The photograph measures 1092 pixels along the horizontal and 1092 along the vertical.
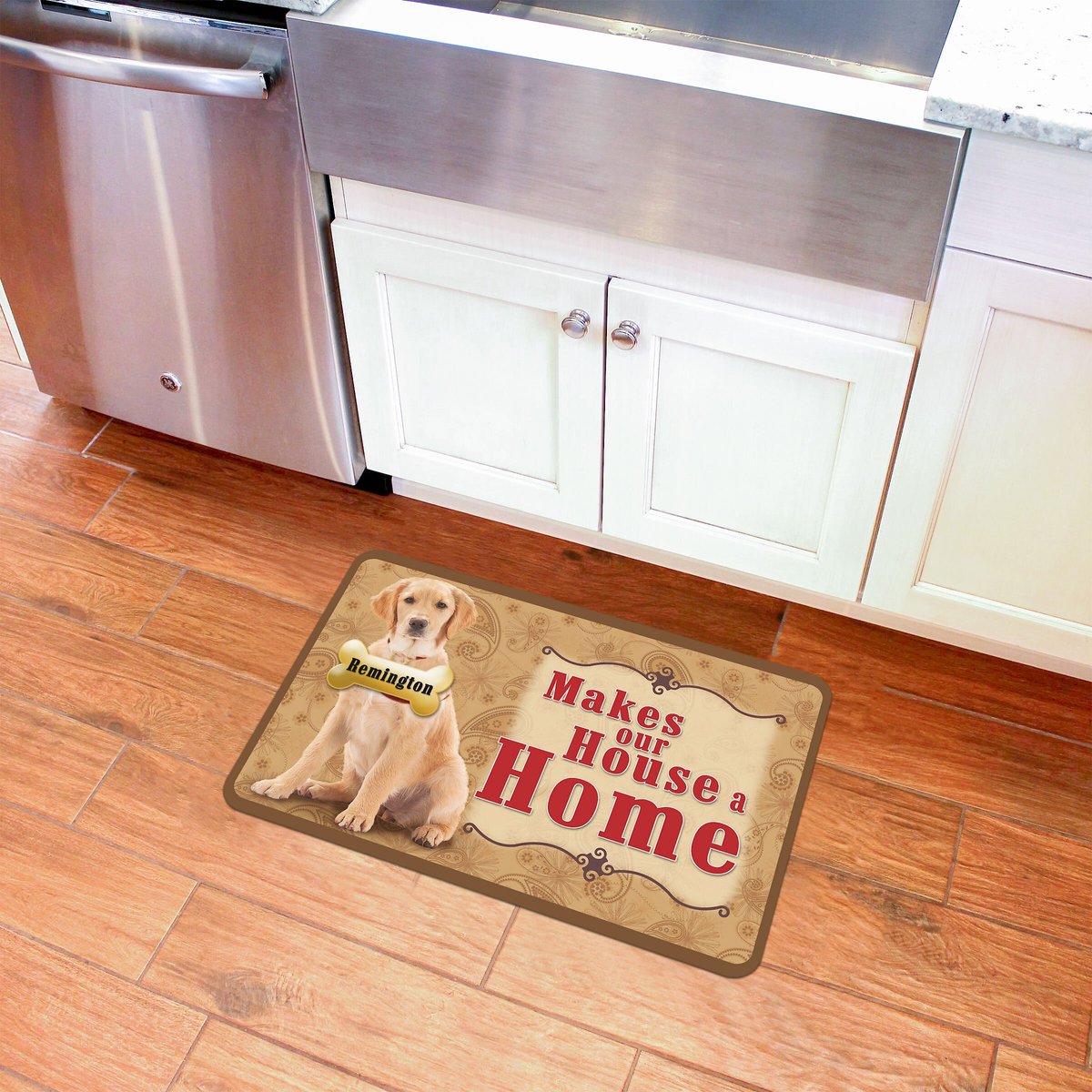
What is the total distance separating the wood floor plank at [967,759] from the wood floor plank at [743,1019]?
1.10ft

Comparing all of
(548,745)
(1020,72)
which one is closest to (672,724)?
(548,745)

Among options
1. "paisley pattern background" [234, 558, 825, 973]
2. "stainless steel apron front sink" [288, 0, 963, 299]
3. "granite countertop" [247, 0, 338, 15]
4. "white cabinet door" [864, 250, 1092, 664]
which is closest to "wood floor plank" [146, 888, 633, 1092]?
"paisley pattern background" [234, 558, 825, 973]

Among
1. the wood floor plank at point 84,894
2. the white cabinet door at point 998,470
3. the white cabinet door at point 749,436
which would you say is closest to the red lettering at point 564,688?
the white cabinet door at point 749,436

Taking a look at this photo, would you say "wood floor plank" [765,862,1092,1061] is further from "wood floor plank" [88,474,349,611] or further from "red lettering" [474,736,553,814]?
"wood floor plank" [88,474,349,611]

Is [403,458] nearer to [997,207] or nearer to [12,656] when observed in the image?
[12,656]

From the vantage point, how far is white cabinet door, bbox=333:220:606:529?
5.10ft

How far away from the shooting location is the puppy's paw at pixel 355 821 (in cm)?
164

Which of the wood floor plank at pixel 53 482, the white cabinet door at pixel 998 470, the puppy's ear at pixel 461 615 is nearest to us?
the white cabinet door at pixel 998 470

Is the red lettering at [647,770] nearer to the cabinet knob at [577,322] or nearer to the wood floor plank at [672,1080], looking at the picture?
the wood floor plank at [672,1080]

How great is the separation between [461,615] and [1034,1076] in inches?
39.0

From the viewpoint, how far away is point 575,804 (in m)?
1.65

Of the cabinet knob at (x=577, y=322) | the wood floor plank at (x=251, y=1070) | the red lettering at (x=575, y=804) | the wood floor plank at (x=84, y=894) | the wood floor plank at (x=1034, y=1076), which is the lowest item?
the wood floor plank at (x=251, y=1070)

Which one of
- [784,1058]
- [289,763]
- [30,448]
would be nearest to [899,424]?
[784,1058]

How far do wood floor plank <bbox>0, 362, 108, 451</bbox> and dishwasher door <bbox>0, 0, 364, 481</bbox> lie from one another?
0.35ft
